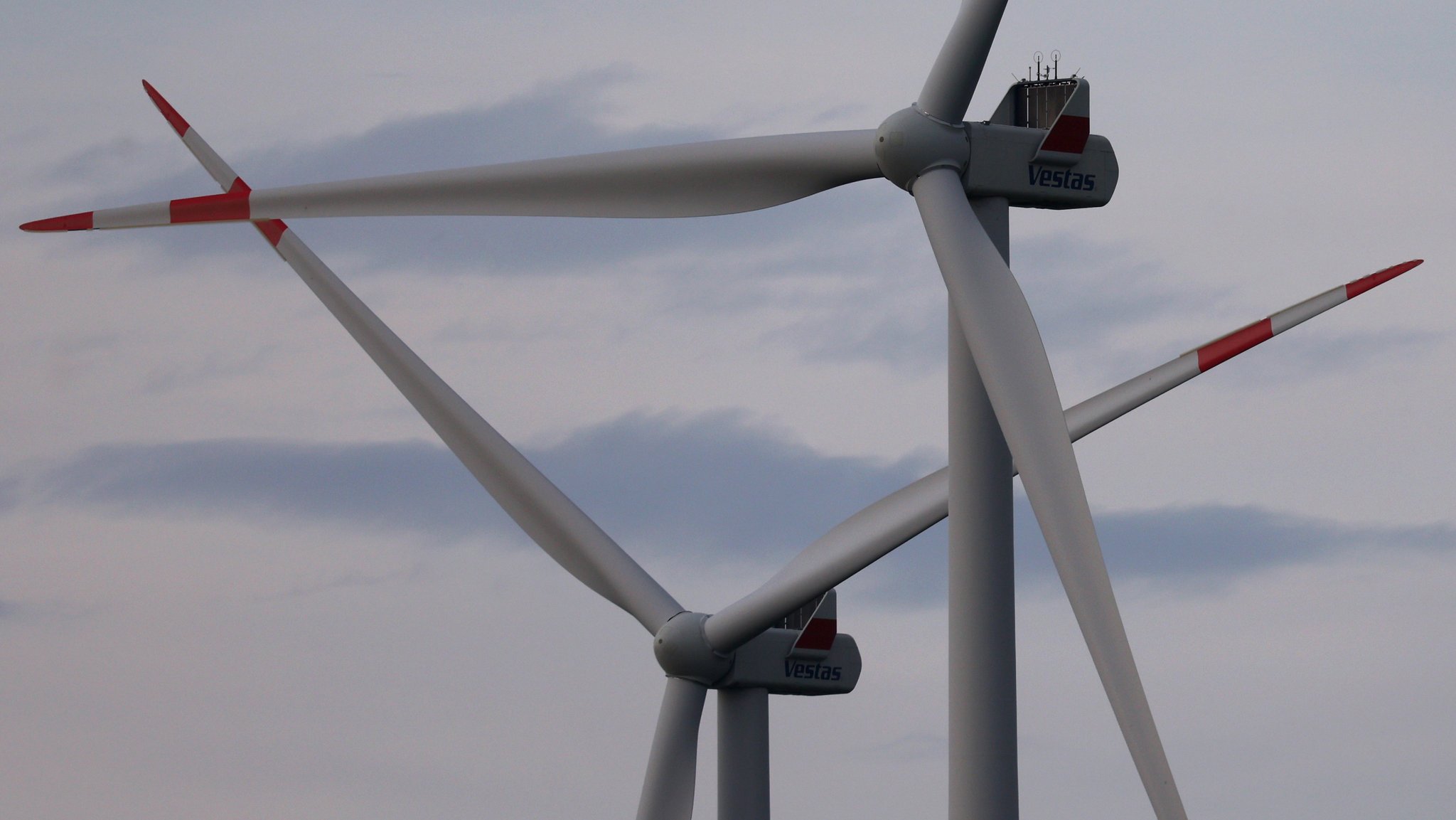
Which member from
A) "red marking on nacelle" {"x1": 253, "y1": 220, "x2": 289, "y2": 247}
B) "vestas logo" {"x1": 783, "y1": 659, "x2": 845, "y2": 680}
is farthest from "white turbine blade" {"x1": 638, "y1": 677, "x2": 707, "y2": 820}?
"red marking on nacelle" {"x1": 253, "y1": 220, "x2": 289, "y2": 247}

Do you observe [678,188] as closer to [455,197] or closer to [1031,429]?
[455,197]

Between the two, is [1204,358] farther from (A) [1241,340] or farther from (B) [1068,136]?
(B) [1068,136]

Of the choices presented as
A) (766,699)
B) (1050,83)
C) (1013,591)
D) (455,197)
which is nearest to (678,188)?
(455,197)

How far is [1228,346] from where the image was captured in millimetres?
36812

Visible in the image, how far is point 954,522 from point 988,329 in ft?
8.53

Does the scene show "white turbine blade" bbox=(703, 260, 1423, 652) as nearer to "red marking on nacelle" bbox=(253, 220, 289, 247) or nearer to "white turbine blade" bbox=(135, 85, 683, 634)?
"white turbine blade" bbox=(135, 85, 683, 634)

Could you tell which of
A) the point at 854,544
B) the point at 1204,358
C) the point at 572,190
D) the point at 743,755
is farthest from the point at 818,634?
the point at 572,190

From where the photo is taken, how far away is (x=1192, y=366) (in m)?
36.9

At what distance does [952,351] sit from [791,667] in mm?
15241

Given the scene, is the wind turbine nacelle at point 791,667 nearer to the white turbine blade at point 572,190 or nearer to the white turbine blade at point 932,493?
the white turbine blade at point 932,493

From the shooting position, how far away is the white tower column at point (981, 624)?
96.8 ft

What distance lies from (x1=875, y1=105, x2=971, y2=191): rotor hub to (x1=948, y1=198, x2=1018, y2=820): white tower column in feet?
9.15

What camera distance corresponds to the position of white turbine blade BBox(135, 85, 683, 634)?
39344 mm

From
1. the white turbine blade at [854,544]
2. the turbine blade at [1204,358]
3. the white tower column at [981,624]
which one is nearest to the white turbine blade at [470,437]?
the white turbine blade at [854,544]
